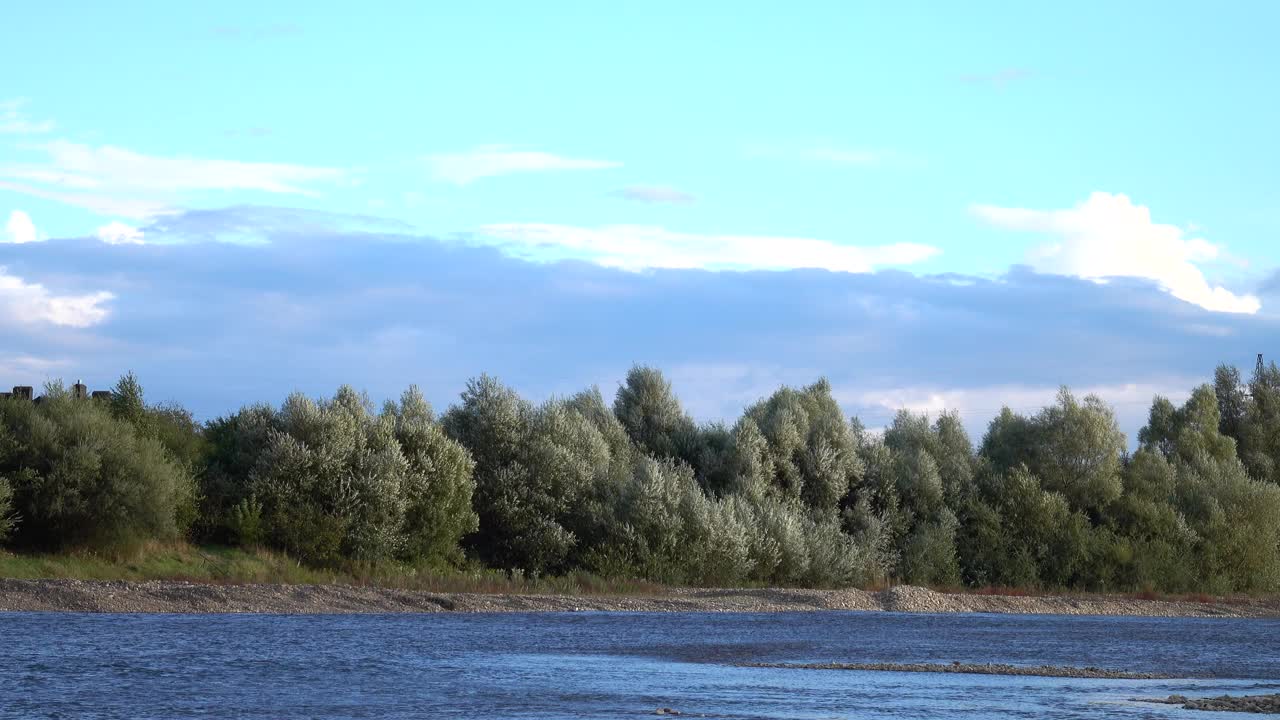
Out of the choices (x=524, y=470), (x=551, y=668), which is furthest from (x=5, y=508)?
(x=551, y=668)

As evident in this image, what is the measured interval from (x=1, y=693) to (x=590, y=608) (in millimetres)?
37803

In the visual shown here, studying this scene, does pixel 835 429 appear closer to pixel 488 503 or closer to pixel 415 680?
pixel 488 503

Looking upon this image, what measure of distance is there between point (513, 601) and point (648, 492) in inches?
541

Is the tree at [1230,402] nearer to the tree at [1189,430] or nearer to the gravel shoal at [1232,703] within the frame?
the tree at [1189,430]

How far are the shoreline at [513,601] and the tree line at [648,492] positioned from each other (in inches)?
163

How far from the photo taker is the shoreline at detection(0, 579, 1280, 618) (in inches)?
2030

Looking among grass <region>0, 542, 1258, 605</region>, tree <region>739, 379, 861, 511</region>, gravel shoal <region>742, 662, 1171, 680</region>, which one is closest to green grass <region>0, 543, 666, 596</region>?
grass <region>0, 542, 1258, 605</region>

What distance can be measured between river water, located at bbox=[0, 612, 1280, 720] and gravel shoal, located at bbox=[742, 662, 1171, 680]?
104 cm

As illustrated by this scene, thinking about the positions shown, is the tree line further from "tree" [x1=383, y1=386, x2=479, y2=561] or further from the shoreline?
the shoreline

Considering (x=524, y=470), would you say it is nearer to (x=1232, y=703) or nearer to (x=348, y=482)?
(x=348, y=482)

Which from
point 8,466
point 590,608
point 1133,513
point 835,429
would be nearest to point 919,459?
point 835,429

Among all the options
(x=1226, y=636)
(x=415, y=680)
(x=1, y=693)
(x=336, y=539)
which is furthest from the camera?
(x=336, y=539)

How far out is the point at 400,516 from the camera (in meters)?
70.1

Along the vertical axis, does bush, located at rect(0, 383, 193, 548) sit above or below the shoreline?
above
